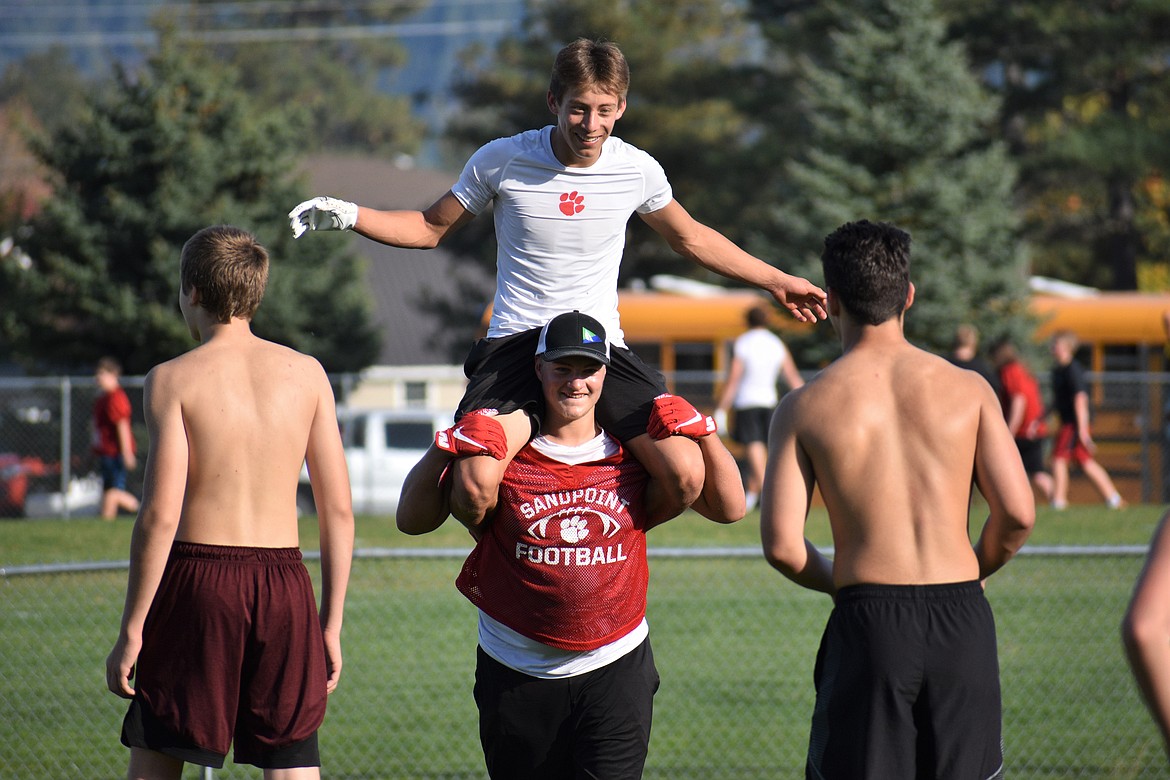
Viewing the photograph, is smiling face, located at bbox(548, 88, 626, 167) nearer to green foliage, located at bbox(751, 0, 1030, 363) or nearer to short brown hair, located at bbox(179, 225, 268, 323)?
short brown hair, located at bbox(179, 225, 268, 323)

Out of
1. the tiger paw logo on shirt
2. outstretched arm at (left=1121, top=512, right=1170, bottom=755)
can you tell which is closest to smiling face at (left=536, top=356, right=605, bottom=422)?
the tiger paw logo on shirt

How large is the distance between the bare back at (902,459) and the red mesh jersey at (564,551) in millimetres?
799

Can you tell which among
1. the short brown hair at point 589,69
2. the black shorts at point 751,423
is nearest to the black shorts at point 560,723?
the short brown hair at point 589,69

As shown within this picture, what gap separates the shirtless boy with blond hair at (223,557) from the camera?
4035mm

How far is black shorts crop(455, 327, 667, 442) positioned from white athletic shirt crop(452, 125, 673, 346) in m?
0.08

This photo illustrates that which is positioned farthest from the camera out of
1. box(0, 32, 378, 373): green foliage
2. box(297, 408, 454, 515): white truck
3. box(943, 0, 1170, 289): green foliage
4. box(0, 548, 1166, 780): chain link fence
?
box(943, 0, 1170, 289): green foliage

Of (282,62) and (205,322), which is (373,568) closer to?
(205,322)

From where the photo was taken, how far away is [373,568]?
37.7ft

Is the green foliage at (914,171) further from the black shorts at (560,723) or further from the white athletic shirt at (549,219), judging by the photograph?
the black shorts at (560,723)

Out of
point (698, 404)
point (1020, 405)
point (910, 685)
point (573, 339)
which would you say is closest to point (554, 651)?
point (573, 339)

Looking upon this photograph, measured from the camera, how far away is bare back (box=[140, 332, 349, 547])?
406 cm

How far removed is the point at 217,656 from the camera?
4.08m

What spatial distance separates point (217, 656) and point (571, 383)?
1421 mm

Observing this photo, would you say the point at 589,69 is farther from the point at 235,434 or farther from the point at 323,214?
the point at 235,434
